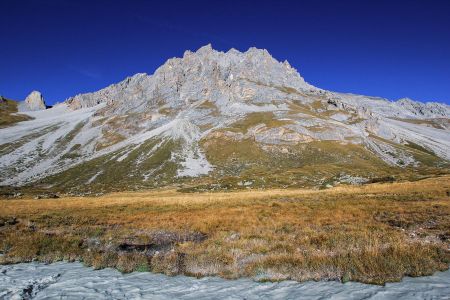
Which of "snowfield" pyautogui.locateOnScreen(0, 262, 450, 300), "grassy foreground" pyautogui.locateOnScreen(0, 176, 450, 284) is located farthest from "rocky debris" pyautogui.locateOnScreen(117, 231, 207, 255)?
"snowfield" pyautogui.locateOnScreen(0, 262, 450, 300)

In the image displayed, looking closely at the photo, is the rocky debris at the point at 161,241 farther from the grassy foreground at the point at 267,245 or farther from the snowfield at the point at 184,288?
the snowfield at the point at 184,288

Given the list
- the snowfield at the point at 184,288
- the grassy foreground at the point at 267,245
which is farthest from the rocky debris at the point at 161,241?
the snowfield at the point at 184,288

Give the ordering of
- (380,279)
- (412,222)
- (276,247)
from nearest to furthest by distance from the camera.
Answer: (380,279) → (276,247) → (412,222)

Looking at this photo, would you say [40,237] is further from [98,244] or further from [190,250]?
[190,250]

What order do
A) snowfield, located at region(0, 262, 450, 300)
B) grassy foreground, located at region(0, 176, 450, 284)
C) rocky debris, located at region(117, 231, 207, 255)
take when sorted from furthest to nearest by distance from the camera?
rocky debris, located at region(117, 231, 207, 255) < grassy foreground, located at region(0, 176, 450, 284) < snowfield, located at region(0, 262, 450, 300)

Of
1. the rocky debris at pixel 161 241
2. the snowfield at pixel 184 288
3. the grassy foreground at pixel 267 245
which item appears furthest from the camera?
the rocky debris at pixel 161 241

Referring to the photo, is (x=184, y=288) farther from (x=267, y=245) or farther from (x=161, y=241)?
(x=161, y=241)

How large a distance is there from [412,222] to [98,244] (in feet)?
71.3

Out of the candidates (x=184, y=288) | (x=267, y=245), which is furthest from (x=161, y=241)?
(x=184, y=288)

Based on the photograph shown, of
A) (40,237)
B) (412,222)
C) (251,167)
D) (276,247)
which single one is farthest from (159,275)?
(251,167)

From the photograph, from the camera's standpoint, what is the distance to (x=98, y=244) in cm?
2286

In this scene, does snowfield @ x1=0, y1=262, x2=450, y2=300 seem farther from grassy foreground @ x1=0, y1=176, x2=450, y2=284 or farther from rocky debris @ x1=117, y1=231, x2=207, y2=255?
rocky debris @ x1=117, y1=231, x2=207, y2=255

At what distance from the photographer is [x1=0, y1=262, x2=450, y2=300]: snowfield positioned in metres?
11.3

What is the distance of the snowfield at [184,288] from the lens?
11285mm
